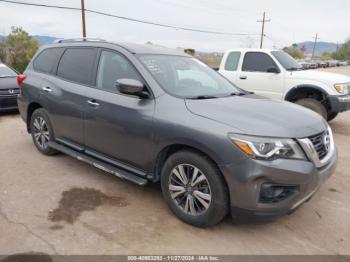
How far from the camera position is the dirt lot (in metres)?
2.88

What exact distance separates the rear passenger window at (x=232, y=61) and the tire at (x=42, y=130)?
5.01 m

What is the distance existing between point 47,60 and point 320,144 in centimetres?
413

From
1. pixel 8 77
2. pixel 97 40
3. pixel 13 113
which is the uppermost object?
pixel 97 40

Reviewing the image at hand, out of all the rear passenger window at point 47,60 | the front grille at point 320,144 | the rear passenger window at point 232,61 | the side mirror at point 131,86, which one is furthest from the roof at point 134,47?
the rear passenger window at point 232,61

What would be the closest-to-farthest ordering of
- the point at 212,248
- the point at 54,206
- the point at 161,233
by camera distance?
the point at 212,248 < the point at 161,233 < the point at 54,206

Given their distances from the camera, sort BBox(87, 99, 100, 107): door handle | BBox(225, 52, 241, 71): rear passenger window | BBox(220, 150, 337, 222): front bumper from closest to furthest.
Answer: BBox(220, 150, 337, 222): front bumper < BBox(87, 99, 100, 107): door handle < BBox(225, 52, 241, 71): rear passenger window

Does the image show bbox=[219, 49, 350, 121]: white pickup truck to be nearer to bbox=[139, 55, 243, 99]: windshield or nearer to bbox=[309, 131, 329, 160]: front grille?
bbox=[139, 55, 243, 99]: windshield

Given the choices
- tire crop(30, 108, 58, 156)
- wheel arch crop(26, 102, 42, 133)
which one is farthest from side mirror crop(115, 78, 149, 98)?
wheel arch crop(26, 102, 42, 133)

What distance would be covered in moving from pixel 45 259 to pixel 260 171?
193 centimetres

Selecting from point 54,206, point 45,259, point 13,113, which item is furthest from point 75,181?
point 13,113

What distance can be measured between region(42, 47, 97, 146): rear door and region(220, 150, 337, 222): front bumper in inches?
87.9

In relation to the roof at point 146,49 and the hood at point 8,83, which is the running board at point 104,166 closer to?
the roof at point 146,49

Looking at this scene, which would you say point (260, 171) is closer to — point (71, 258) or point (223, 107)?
point (223, 107)

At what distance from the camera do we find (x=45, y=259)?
2676 millimetres
